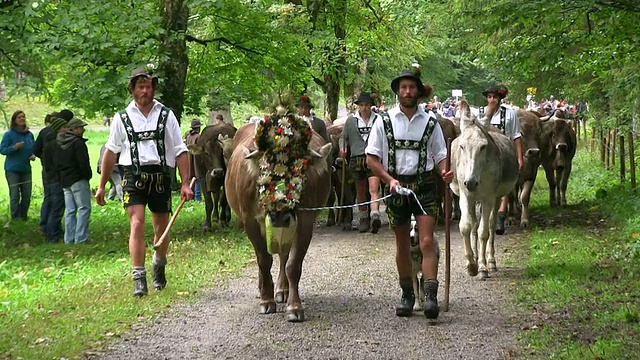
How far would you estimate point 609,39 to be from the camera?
44.2 feet

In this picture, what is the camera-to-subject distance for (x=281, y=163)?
933 centimetres

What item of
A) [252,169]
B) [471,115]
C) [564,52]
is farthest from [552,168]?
[252,169]

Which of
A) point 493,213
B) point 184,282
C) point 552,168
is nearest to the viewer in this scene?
point 184,282

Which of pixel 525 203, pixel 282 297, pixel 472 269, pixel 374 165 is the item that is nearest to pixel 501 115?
pixel 525 203

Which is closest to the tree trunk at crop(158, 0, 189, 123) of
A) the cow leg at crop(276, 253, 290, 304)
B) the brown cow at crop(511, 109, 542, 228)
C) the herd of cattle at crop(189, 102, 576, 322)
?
the herd of cattle at crop(189, 102, 576, 322)

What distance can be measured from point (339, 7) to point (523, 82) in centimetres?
552

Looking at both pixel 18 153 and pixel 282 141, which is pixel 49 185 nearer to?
pixel 18 153

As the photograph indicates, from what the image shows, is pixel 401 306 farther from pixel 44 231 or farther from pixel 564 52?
pixel 44 231

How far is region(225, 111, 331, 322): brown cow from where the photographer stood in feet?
30.7

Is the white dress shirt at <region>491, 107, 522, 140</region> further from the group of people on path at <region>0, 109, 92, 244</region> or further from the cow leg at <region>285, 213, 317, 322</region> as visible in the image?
the group of people on path at <region>0, 109, 92, 244</region>

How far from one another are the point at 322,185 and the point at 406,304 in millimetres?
1450

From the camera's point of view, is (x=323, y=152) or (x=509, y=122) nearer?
(x=323, y=152)

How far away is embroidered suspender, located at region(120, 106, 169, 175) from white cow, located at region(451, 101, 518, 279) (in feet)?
11.1

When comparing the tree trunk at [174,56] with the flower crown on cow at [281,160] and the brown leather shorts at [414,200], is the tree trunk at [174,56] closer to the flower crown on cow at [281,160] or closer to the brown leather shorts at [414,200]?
the flower crown on cow at [281,160]
